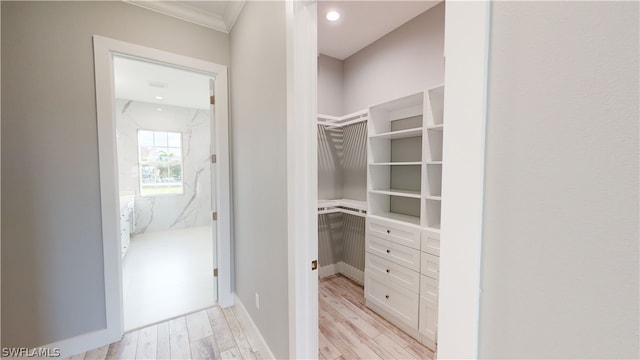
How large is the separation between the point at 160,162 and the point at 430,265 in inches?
221

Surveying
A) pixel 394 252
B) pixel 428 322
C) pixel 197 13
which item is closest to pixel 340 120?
pixel 394 252

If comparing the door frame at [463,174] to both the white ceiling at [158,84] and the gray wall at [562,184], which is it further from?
the white ceiling at [158,84]

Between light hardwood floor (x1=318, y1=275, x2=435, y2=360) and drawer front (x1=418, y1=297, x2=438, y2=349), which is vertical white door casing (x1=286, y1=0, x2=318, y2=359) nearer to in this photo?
light hardwood floor (x1=318, y1=275, x2=435, y2=360)

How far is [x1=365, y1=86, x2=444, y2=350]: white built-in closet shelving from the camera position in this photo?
1852mm

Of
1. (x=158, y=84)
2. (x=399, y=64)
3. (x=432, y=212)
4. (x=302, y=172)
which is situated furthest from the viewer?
(x=158, y=84)

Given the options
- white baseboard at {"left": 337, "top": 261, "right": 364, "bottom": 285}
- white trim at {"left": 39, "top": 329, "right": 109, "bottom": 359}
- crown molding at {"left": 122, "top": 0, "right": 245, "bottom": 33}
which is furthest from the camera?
white baseboard at {"left": 337, "top": 261, "right": 364, "bottom": 285}

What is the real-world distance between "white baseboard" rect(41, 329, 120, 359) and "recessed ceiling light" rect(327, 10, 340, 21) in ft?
10.5

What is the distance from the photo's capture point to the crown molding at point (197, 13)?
6.45 ft

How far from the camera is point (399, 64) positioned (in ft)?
8.02

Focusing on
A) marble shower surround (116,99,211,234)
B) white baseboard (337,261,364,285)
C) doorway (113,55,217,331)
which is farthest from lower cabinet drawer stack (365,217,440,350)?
marble shower surround (116,99,211,234)

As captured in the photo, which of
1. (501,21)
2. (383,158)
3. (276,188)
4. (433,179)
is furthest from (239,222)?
(501,21)

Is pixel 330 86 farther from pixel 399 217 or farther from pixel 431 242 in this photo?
pixel 431 242

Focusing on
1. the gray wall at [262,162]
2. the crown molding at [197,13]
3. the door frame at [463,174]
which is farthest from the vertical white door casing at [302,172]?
the crown molding at [197,13]

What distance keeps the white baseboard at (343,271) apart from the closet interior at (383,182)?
0.5 inches
